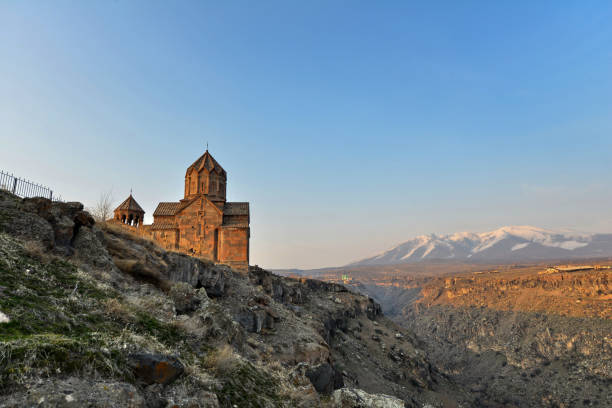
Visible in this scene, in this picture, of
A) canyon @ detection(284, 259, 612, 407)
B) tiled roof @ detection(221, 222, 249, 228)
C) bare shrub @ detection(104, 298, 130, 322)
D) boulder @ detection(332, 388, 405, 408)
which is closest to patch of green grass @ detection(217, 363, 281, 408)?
boulder @ detection(332, 388, 405, 408)

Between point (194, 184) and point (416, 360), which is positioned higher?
point (194, 184)

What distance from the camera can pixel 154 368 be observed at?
4.20m

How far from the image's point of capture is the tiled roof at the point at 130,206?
27.8 metres

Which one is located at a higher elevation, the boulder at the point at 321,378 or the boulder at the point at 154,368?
the boulder at the point at 154,368

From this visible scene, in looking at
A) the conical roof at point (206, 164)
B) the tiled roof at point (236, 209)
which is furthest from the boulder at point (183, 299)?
the conical roof at point (206, 164)

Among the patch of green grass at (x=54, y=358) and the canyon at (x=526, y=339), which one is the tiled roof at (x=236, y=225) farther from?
the canyon at (x=526, y=339)

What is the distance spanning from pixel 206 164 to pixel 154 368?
27.6 meters

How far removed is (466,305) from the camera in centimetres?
6588

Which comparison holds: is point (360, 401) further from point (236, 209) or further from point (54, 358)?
point (236, 209)

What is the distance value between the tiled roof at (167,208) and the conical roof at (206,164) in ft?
10.6

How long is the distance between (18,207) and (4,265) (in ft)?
10.4

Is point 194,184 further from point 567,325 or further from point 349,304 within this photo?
point 567,325

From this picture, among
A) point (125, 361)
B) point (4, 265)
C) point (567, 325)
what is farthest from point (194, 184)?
point (567, 325)

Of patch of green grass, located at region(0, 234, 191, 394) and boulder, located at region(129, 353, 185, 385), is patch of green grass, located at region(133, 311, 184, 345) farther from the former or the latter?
boulder, located at region(129, 353, 185, 385)
